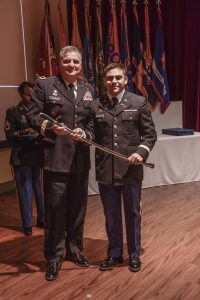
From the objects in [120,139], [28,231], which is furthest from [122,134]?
[28,231]

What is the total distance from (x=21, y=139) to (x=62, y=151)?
82 cm

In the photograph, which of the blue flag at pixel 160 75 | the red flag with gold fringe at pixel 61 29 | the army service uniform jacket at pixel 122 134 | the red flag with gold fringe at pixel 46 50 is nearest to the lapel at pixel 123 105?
the army service uniform jacket at pixel 122 134

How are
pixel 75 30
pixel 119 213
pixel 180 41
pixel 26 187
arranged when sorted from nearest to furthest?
1. pixel 119 213
2. pixel 26 187
3. pixel 75 30
4. pixel 180 41

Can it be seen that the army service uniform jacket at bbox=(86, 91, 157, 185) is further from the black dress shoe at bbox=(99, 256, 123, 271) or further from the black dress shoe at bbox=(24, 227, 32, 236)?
the black dress shoe at bbox=(24, 227, 32, 236)

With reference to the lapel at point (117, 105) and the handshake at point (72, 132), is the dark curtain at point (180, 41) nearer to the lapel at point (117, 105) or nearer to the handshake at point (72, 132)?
the lapel at point (117, 105)

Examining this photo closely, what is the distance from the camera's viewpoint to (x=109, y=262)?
233cm

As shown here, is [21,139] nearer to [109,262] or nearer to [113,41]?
[109,262]

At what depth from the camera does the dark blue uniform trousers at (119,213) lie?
2211 mm

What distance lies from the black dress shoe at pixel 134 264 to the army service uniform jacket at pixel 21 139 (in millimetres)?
1068

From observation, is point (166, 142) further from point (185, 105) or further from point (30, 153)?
point (30, 153)

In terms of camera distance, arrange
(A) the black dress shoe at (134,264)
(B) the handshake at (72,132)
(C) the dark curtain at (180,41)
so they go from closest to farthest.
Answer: (B) the handshake at (72,132) < (A) the black dress shoe at (134,264) < (C) the dark curtain at (180,41)

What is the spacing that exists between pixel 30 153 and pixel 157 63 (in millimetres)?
2745

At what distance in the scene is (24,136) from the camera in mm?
2854

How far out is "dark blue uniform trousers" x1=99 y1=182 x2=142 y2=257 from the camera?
2.21m
